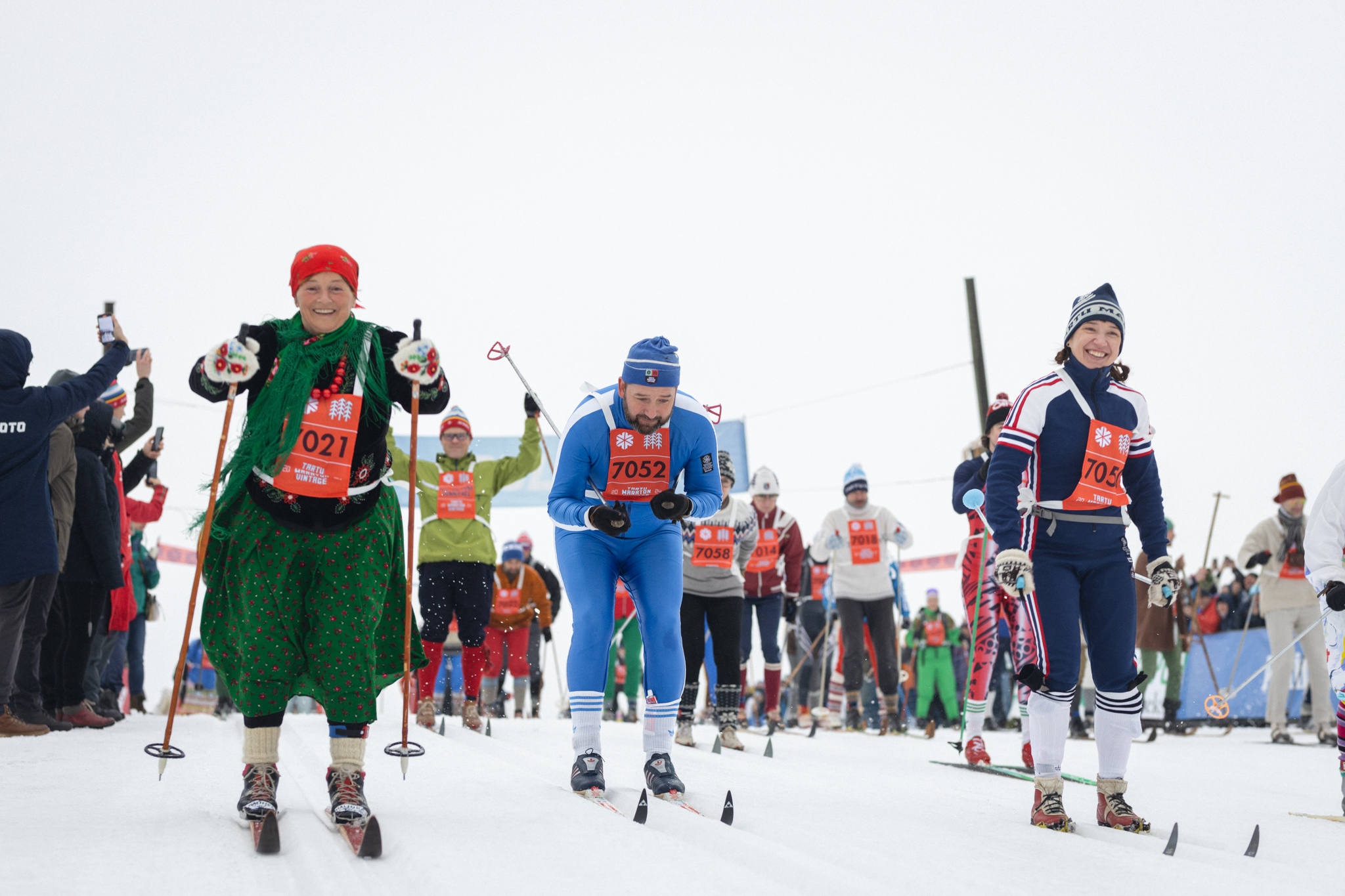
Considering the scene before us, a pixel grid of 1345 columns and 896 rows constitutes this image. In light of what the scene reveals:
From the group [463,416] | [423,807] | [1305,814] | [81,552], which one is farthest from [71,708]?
[1305,814]

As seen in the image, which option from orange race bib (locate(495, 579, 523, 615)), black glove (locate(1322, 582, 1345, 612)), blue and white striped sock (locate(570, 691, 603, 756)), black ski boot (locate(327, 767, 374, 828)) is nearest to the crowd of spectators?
blue and white striped sock (locate(570, 691, 603, 756))

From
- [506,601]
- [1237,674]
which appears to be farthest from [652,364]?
[1237,674]

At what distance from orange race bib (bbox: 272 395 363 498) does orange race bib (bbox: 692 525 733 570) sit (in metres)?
4.20

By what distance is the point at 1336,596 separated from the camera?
4.32 metres

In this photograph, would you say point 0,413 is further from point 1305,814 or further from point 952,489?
point 1305,814

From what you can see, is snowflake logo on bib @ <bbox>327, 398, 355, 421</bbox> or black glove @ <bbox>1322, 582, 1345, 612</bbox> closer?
snowflake logo on bib @ <bbox>327, 398, 355, 421</bbox>

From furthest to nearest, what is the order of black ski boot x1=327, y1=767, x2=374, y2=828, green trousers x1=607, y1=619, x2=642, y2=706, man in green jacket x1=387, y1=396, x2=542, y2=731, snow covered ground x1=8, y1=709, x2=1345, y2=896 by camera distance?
1. green trousers x1=607, y1=619, x2=642, y2=706
2. man in green jacket x1=387, y1=396, x2=542, y2=731
3. black ski boot x1=327, y1=767, x2=374, y2=828
4. snow covered ground x1=8, y1=709, x2=1345, y2=896

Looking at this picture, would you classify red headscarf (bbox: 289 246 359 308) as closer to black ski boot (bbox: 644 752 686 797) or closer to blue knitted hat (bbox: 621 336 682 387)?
blue knitted hat (bbox: 621 336 682 387)

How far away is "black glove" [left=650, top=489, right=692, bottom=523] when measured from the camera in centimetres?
419

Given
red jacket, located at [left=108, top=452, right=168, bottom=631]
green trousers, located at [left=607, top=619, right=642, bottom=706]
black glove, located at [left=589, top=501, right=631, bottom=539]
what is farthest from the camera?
green trousers, located at [left=607, top=619, right=642, bottom=706]

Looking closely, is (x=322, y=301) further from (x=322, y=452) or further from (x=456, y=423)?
(x=456, y=423)

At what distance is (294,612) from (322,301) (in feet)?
3.09

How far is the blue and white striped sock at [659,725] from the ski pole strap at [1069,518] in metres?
1.54

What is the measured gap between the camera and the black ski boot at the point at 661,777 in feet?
13.3
